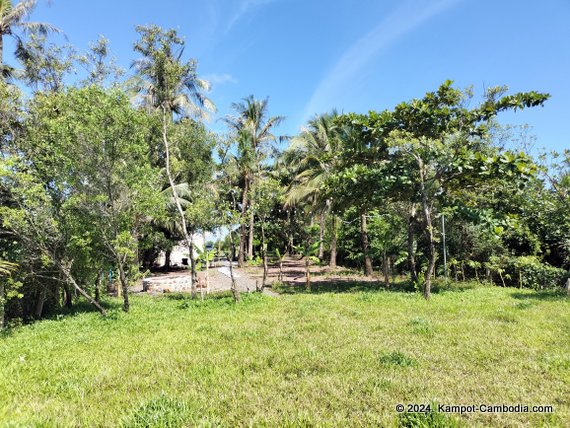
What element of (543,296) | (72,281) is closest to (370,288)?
(543,296)

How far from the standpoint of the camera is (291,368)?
5.54 meters

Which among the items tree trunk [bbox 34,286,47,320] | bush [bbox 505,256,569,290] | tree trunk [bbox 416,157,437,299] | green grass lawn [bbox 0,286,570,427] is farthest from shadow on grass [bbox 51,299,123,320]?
bush [bbox 505,256,569,290]

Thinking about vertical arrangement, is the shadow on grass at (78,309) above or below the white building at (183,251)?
below

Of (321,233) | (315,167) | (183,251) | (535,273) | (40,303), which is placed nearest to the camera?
(40,303)

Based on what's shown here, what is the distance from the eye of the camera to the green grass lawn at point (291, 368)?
4152mm

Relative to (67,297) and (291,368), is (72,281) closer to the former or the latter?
(67,297)

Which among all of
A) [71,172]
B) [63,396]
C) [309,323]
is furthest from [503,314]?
[71,172]

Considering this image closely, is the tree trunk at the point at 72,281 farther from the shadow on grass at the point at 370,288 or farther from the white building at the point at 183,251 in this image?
the white building at the point at 183,251

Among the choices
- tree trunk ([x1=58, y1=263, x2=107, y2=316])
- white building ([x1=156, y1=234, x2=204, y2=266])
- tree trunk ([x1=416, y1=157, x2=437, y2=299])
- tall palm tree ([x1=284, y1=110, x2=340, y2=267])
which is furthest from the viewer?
white building ([x1=156, y1=234, x2=204, y2=266])

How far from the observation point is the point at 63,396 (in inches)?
196

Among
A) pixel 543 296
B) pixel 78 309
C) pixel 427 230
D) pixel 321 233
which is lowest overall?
pixel 78 309

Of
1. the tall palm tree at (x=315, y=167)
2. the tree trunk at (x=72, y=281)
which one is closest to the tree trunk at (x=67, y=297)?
the tree trunk at (x=72, y=281)

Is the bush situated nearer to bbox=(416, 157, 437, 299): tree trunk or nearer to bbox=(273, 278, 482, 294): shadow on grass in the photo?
bbox=(273, 278, 482, 294): shadow on grass

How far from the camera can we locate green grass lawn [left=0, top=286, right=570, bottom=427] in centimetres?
415
